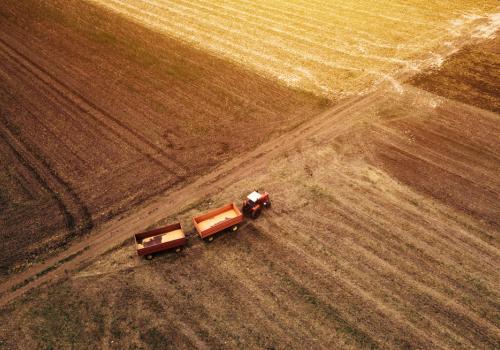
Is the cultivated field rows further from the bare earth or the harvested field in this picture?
the harvested field

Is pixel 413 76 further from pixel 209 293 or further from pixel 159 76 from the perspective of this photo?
pixel 209 293

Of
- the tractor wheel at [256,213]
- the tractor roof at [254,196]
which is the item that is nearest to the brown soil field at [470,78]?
the tractor roof at [254,196]

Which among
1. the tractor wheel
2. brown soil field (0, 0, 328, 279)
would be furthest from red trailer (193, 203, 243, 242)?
brown soil field (0, 0, 328, 279)

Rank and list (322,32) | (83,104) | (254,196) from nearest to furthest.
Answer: (254,196)
(83,104)
(322,32)

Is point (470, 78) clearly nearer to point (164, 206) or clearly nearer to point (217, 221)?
point (217, 221)

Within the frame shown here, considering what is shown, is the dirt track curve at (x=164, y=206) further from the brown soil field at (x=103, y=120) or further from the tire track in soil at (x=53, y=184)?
the tire track in soil at (x=53, y=184)

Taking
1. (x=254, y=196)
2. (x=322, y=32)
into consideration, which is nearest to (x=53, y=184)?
(x=254, y=196)

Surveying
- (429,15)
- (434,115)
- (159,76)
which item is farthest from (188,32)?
(429,15)
